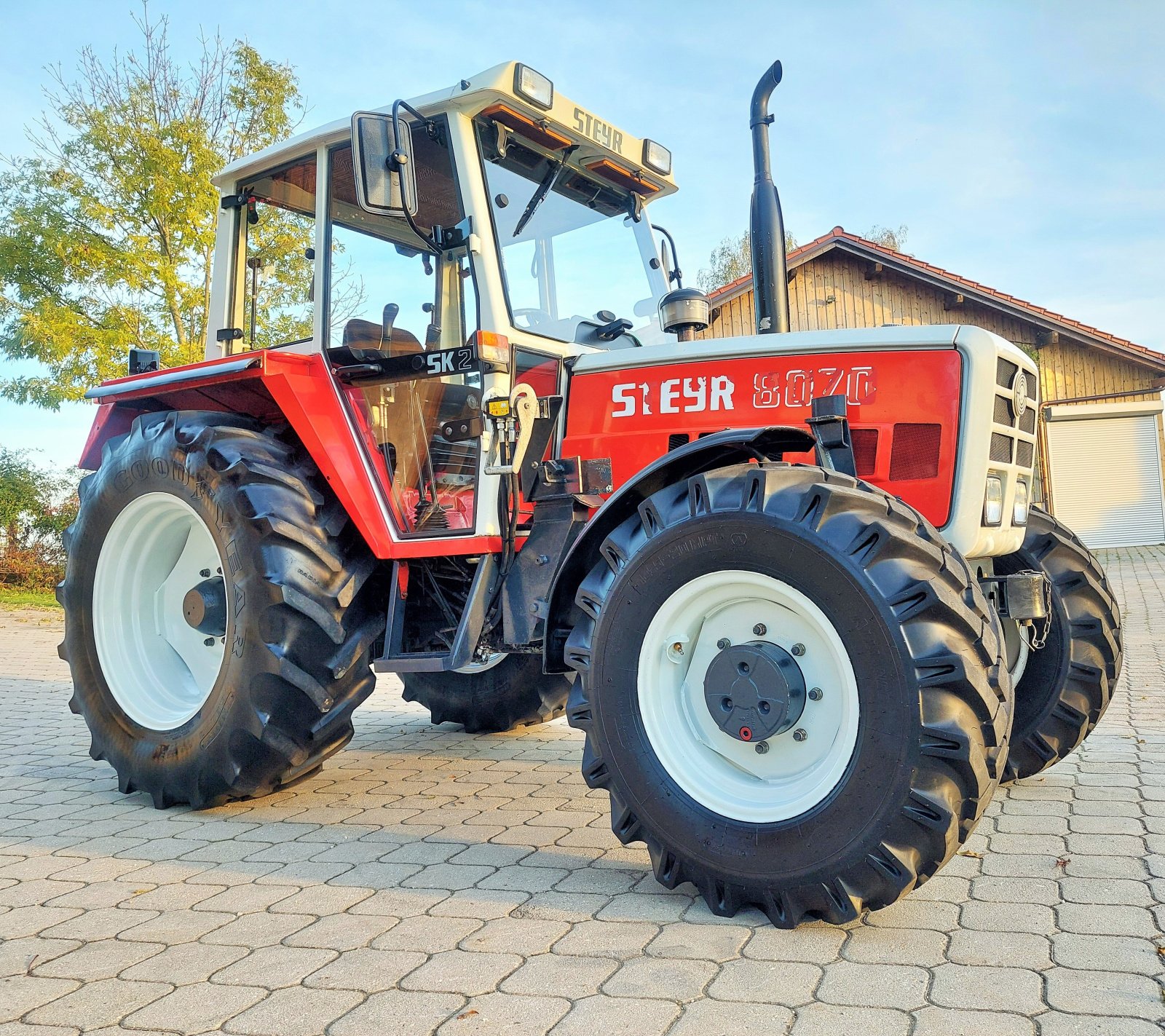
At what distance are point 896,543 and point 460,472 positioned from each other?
6.53 feet

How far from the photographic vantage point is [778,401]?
3.39 meters

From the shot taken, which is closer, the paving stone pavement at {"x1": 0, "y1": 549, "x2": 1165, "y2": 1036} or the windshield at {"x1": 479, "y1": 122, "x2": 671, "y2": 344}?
the paving stone pavement at {"x1": 0, "y1": 549, "x2": 1165, "y2": 1036}

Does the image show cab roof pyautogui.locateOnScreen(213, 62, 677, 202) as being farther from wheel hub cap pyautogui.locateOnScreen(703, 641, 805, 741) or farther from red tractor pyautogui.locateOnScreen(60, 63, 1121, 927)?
wheel hub cap pyautogui.locateOnScreen(703, 641, 805, 741)

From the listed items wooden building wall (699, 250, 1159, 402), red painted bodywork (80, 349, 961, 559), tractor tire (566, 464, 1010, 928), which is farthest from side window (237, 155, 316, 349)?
Result: wooden building wall (699, 250, 1159, 402)

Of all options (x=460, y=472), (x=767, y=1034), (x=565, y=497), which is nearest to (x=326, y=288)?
(x=460, y=472)

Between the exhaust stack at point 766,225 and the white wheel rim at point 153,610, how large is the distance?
2515mm

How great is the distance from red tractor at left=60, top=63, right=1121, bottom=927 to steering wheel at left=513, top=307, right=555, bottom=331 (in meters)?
0.02

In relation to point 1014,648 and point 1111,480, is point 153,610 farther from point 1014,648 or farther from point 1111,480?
point 1111,480

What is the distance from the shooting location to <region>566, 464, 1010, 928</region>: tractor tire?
2438 millimetres

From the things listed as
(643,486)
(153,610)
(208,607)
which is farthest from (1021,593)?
(153,610)

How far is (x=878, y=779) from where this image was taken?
2.46m

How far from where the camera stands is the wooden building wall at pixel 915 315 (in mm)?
17797

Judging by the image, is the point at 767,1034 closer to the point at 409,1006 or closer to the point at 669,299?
the point at 409,1006

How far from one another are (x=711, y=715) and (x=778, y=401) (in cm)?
111
